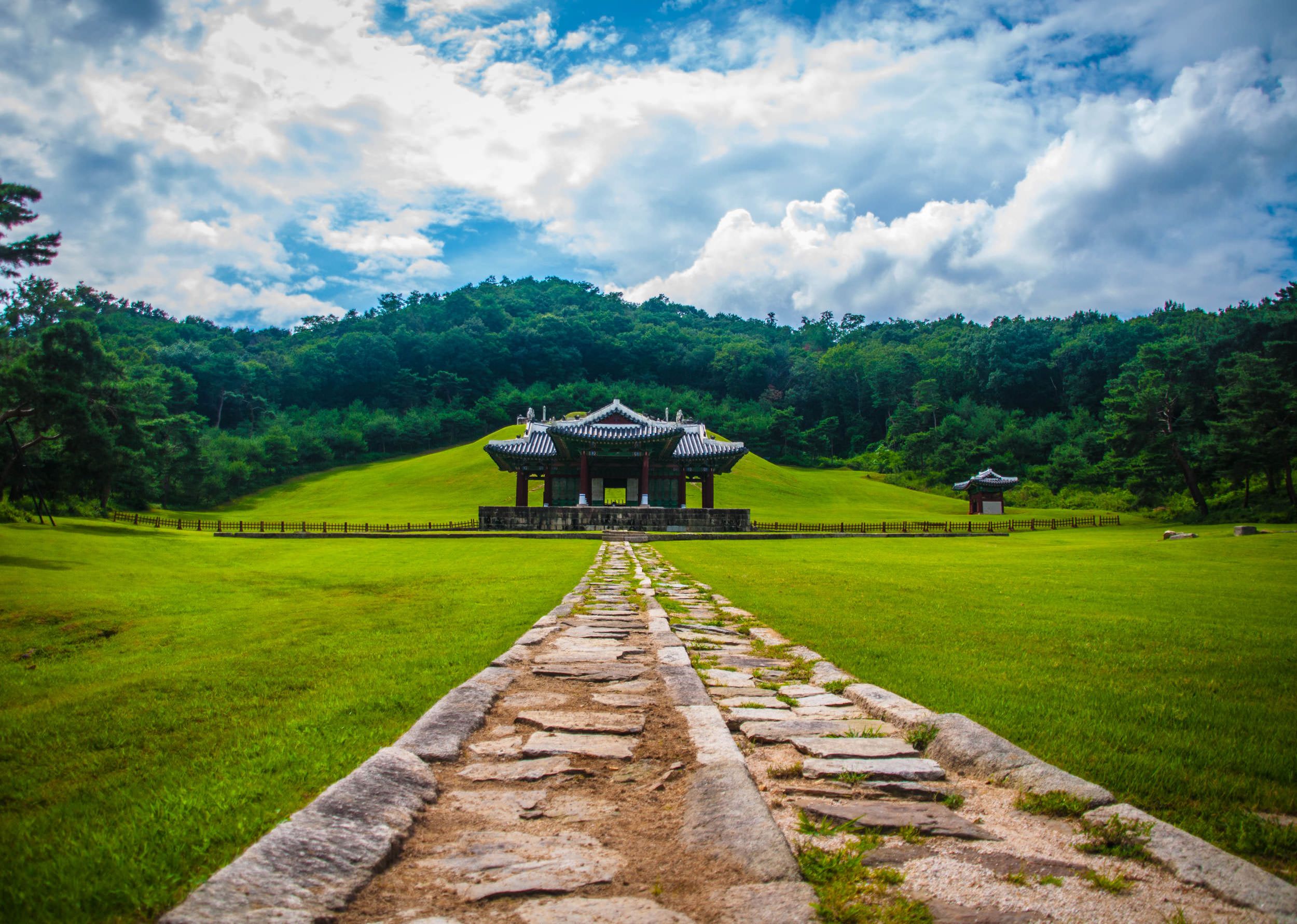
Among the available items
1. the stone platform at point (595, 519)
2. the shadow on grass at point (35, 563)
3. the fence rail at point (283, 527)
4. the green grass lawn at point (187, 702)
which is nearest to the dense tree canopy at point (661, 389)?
the fence rail at point (283, 527)

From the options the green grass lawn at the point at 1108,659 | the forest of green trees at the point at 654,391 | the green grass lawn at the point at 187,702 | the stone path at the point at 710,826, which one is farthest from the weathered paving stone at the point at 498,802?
the forest of green trees at the point at 654,391

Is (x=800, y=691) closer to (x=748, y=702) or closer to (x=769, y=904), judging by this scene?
(x=748, y=702)

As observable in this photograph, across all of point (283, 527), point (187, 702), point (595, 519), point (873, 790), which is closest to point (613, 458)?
point (595, 519)

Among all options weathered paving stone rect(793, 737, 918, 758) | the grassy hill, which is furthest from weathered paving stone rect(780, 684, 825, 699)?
the grassy hill

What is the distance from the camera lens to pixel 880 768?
3.00 meters

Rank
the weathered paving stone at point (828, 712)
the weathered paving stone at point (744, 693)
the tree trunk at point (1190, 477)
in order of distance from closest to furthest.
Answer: the weathered paving stone at point (828, 712)
the weathered paving stone at point (744, 693)
the tree trunk at point (1190, 477)

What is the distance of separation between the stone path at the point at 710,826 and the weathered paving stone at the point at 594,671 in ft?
0.83

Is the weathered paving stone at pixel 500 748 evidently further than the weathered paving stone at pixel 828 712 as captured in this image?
No

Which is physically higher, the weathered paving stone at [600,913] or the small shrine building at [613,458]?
the small shrine building at [613,458]

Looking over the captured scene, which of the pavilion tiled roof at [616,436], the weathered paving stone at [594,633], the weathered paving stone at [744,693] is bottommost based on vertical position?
the weathered paving stone at [594,633]

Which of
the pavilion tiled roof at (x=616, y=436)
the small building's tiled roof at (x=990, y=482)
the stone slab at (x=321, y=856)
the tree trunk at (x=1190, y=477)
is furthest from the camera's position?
the small building's tiled roof at (x=990, y=482)

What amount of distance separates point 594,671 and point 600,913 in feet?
9.52

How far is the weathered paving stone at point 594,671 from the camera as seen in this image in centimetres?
458

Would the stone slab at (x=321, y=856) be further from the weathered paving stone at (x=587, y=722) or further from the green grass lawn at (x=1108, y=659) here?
the green grass lawn at (x=1108, y=659)
